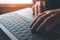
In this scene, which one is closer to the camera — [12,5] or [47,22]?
[47,22]

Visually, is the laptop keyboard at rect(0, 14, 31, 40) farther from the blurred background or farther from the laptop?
the blurred background

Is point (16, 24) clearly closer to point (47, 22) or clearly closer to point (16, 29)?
point (16, 29)

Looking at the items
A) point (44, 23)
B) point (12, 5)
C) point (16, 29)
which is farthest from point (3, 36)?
point (12, 5)

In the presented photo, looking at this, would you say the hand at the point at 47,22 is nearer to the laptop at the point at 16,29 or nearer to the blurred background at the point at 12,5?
the laptop at the point at 16,29

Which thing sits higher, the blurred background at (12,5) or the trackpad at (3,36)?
the trackpad at (3,36)

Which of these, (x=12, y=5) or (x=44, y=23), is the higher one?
(x=44, y=23)

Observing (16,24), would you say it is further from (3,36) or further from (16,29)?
(3,36)

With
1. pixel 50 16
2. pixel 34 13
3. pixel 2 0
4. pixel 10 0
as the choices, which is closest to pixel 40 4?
pixel 34 13

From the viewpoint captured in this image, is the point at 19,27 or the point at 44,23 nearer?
the point at 44,23

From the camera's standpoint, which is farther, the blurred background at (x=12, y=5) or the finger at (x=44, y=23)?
the blurred background at (x=12, y=5)

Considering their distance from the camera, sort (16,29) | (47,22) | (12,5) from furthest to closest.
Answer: (12,5) < (16,29) < (47,22)

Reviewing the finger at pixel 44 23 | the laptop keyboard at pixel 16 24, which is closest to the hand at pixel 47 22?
the finger at pixel 44 23

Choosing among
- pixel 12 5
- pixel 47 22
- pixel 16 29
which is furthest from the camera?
pixel 12 5

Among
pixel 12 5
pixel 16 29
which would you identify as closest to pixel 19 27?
pixel 16 29
